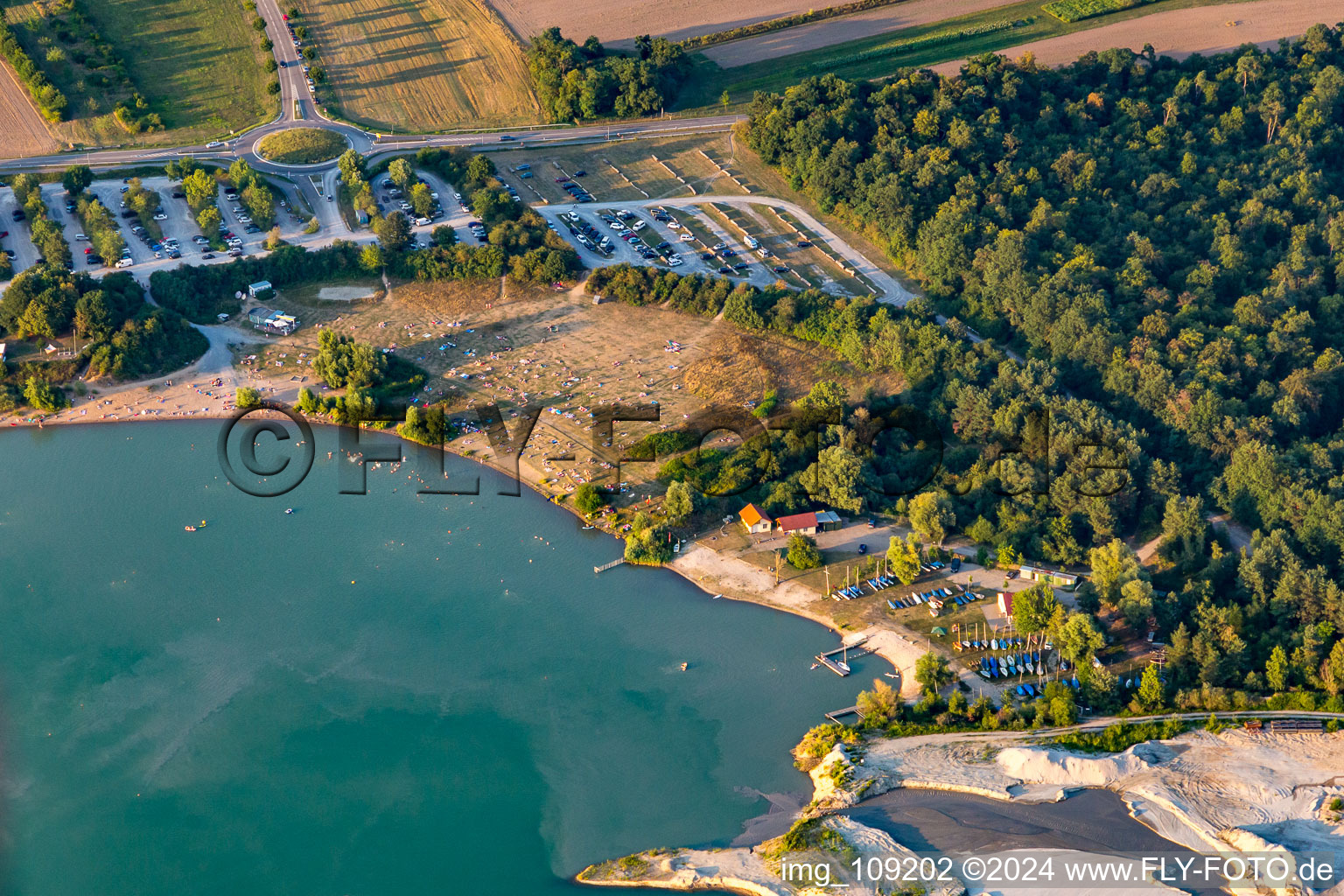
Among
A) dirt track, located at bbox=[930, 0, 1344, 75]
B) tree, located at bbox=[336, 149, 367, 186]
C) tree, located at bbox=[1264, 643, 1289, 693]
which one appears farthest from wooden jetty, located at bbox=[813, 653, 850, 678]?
dirt track, located at bbox=[930, 0, 1344, 75]

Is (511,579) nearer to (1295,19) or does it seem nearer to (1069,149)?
(1069,149)

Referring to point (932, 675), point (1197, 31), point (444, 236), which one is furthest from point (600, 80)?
point (932, 675)

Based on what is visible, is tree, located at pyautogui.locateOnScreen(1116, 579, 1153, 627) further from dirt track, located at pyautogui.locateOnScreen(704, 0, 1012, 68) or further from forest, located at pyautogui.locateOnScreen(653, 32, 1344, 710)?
dirt track, located at pyautogui.locateOnScreen(704, 0, 1012, 68)

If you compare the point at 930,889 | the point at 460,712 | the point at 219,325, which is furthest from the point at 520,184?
the point at 930,889

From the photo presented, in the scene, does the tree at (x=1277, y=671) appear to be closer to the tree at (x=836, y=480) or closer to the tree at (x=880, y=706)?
the tree at (x=880, y=706)

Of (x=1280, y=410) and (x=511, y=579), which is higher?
(x=1280, y=410)

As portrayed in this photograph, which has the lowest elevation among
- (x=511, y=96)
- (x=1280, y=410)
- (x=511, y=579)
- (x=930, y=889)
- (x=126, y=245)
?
(x=930, y=889)

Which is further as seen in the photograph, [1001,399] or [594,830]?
[1001,399]
